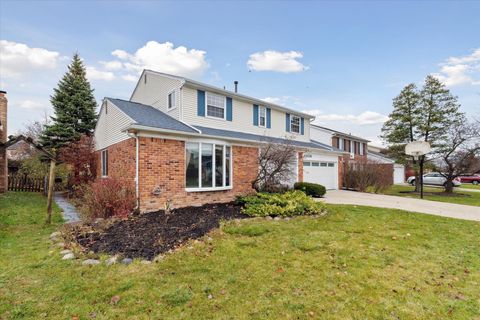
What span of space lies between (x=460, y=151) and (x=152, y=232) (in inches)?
910

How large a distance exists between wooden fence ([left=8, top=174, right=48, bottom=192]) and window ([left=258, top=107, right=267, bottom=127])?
44.5 feet

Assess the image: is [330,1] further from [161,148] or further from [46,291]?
[46,291]

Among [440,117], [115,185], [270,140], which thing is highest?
[440,117]

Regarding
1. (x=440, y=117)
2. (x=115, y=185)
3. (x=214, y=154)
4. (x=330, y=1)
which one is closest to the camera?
(x=115, y=185)

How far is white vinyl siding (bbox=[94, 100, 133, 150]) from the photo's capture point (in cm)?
1045

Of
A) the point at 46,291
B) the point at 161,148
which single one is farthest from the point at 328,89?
the point at 46,291

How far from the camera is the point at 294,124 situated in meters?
17.3

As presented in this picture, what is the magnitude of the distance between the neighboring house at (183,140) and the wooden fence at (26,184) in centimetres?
563

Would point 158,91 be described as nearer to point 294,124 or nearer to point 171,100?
point 171,100

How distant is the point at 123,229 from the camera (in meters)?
6.79

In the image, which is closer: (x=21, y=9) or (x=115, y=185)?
(x=115, y=185)

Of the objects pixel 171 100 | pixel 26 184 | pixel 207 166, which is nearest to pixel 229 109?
pixel 171 100


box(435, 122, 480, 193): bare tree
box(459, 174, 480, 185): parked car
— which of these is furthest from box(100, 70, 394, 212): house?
box(459, 174, 480, 185): parked car

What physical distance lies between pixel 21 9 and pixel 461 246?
15737 mm
